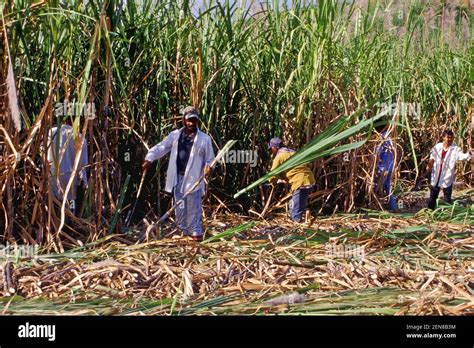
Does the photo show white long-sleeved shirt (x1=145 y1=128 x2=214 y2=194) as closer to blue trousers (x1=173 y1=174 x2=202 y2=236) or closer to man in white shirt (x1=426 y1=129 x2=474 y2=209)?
blue trousers (x1=173 y1=174 x2=202 y2=236)

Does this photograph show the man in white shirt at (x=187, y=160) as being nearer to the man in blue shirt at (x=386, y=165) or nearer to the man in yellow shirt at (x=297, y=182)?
the man in yellow shirt at (x=297, y=182)

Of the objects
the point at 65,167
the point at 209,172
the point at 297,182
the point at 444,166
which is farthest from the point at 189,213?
the point at 444,166

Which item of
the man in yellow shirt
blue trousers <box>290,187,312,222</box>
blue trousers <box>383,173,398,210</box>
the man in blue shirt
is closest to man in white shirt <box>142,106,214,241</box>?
the man in yellow shirt

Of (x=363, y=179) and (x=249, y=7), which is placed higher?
(x=249, y=7)

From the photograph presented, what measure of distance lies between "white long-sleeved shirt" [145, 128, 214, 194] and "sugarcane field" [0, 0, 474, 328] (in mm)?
13

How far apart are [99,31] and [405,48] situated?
3246 millimetres

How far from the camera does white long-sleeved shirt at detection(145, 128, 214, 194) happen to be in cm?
535

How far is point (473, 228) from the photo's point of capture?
5.40 meters

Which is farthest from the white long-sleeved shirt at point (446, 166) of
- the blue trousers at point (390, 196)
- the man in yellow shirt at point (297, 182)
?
the man in yellow shirt at point (297, 182)

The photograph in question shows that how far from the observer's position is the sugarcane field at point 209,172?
A: 3.69 meters

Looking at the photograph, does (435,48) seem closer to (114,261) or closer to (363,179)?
(363,179)

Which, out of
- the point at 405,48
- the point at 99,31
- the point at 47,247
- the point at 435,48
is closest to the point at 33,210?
the point at 47,247

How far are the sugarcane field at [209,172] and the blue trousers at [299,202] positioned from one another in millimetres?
14

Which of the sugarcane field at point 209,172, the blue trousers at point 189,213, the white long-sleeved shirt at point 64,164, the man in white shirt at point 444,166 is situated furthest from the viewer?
the man in white shirt at point 444,166
